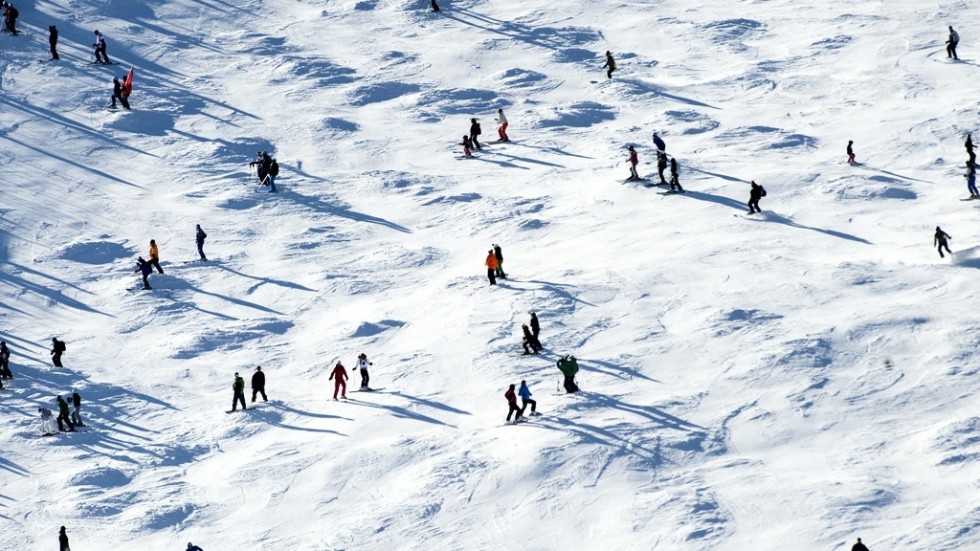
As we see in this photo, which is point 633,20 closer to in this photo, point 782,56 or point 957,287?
point 782,56

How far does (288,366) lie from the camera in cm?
3606

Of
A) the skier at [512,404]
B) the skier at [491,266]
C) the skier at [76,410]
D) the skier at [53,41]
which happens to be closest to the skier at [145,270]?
the skier at [76,410]

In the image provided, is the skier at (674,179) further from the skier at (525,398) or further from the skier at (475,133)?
the skier at (525,398)

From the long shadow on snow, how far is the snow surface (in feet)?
0.59

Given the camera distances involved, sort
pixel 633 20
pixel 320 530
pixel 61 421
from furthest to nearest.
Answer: pixel 633 20 → pixel 61 421 → pixel 320 530

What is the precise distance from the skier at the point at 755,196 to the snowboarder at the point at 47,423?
1758 cm

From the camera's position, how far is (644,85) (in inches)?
1934

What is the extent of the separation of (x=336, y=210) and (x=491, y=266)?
7.71 m

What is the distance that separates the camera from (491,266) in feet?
123

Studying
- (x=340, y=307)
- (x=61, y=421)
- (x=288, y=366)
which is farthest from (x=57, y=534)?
(x=340, y=307)

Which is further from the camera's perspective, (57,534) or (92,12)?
(92,12)

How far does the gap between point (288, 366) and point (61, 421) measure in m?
5.13

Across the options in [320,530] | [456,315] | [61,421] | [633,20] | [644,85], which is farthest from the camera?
[633,20]

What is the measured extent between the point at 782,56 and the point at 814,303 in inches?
664
